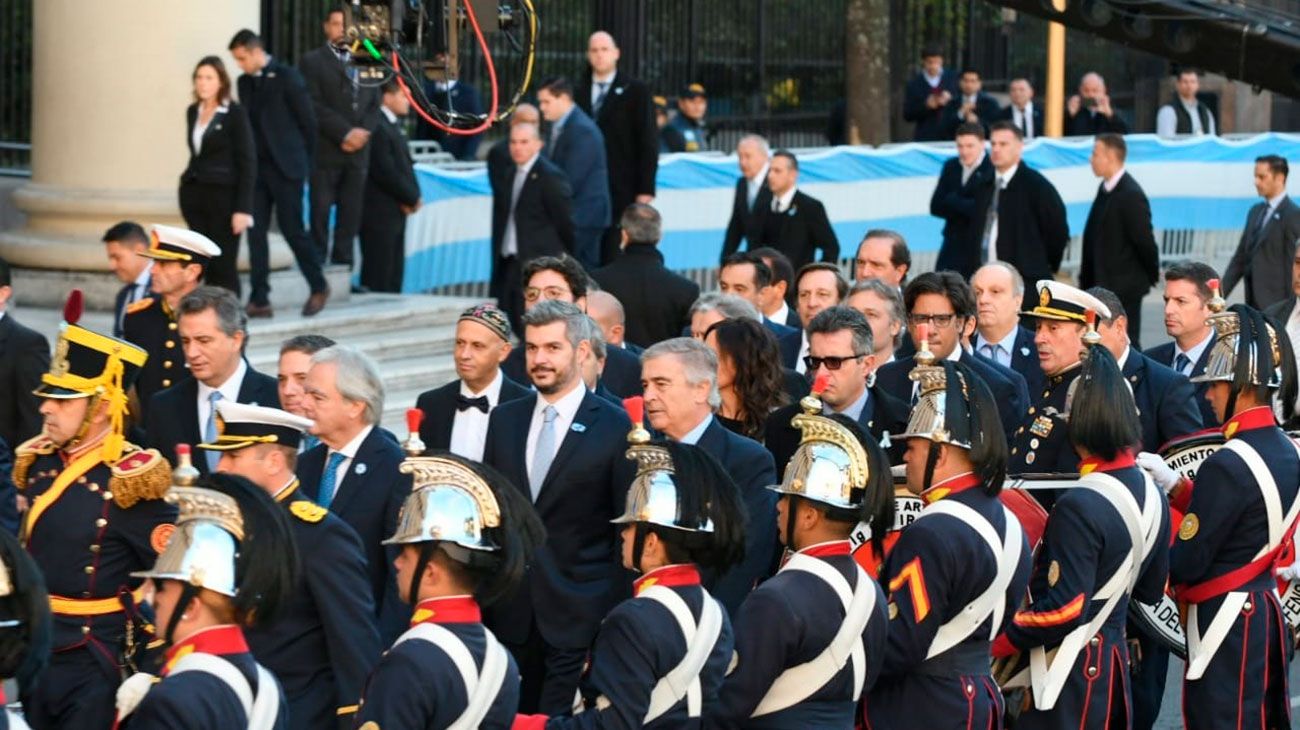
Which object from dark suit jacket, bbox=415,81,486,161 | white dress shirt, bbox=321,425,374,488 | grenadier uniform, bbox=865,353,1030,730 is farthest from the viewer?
dark suit jacket, bbox=415,81,486,161

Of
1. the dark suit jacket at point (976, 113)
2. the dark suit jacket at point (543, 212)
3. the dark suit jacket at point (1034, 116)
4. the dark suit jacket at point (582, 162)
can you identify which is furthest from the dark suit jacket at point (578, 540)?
the dark suit jacket at point (976, 113)

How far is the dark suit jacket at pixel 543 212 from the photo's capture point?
1352cm

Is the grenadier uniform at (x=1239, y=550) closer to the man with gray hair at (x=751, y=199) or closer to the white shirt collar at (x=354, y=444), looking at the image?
the white shirt collar at (x=354, y=444)

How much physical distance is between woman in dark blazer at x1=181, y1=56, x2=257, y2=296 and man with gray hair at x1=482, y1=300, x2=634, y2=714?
5.26m

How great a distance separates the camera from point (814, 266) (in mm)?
10453

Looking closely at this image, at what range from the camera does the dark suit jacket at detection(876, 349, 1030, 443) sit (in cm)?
870

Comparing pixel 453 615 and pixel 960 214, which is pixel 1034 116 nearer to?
pixel 960 214

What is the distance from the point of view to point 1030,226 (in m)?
14.1

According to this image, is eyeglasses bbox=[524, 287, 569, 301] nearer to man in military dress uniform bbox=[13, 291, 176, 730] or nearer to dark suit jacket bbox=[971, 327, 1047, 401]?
dark suit jacket bbox=[971, 327, 1047, 401]

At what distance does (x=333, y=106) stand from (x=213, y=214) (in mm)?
1888

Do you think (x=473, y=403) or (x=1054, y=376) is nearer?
(x=473, y=403)

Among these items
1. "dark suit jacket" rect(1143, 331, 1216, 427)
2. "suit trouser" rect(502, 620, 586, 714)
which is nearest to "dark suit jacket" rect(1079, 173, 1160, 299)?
"dark suit jacket" rect(1143, 331, 1216, 427)

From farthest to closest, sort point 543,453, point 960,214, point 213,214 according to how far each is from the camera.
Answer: point 960,214
point 213,214
point 543,453

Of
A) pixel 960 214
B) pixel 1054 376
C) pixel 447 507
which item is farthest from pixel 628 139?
pixel 447 507
